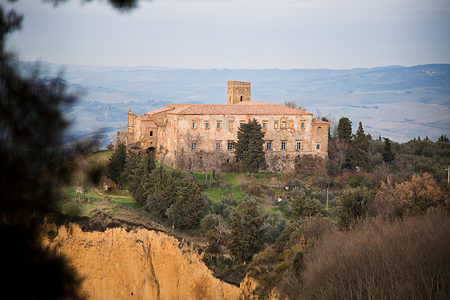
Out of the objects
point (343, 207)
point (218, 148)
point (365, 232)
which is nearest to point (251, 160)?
point (218, 148)

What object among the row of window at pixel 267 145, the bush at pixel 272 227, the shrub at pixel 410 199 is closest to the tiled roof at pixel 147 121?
the row of window at pixel 267 145

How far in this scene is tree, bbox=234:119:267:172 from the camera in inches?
1212

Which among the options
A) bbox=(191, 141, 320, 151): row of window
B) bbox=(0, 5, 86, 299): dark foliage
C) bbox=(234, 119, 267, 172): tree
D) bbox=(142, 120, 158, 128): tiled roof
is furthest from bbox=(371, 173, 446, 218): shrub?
bbox=(142, 120, 158, 128): tiled roof

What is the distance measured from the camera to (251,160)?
30.8 m

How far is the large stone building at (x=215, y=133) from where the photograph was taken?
31688 mm

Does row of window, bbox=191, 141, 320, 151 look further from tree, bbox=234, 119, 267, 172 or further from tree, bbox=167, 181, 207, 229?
tree, bbox=167, 181, 207, 229

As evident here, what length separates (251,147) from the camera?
30734 mm

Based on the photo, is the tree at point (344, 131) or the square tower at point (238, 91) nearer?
the tree at point (344, 131)

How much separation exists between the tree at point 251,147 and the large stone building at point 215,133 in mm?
927

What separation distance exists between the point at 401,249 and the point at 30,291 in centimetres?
793

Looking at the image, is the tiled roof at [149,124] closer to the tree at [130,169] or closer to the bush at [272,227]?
the tree at [130,169]

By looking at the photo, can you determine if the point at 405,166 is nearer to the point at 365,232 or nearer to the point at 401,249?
the point at 365,232

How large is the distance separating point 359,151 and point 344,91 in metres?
72.7

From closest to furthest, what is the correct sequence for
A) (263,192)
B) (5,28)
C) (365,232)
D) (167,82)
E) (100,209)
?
(5,28) < (365,232) < (100,209) < (263,192) < (167,82)
